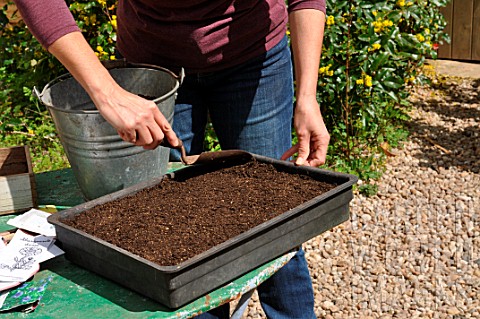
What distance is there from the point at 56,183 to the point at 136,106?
65 cm

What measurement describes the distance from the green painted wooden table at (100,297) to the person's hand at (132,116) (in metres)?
0.31

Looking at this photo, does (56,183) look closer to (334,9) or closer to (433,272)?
(433,272)

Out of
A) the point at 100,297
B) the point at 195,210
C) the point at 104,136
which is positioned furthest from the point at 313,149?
the point at 100,297

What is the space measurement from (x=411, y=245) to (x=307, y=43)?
6.29ft

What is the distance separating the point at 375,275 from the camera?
→ 3.39 metres

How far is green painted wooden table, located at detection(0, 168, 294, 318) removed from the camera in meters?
1.34

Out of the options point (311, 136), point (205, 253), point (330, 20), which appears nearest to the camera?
point (205, 253)

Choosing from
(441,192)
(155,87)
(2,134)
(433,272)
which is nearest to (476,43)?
(441,192)

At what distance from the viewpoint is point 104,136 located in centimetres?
165

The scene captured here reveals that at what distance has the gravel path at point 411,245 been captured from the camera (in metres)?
3.21

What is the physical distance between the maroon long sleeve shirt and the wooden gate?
4665mm

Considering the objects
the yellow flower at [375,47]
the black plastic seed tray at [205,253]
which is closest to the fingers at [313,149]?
the black plastic seed tray at [205,253]

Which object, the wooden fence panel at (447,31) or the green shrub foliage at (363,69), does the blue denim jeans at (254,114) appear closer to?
the green shrub foliage at (363,69)

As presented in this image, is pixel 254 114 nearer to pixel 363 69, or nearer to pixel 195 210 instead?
pixel 195 210
